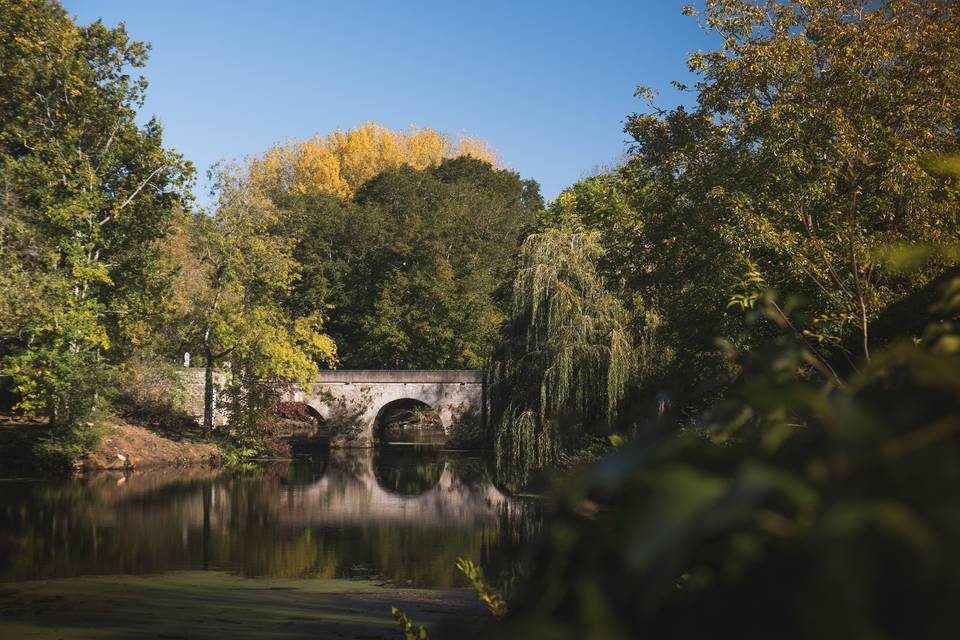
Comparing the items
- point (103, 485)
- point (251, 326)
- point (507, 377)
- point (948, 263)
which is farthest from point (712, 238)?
point (251, 326)

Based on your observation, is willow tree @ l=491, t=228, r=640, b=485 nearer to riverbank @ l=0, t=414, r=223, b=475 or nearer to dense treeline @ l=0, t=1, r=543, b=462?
dense treeline @ l=0, t=1, r=543, b=462

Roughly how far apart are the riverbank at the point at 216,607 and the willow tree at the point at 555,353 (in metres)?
5.86

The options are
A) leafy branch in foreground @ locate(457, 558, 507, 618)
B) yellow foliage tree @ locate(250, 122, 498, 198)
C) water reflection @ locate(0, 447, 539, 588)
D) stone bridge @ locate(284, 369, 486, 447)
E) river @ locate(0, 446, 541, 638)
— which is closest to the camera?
leafy branch in foreground @ locate(457, 558, 507, 618)

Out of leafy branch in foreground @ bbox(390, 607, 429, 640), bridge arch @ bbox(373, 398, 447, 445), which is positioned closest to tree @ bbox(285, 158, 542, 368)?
bridge arch @ bbox(373, 398, 447, 445)

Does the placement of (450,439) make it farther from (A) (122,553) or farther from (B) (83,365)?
(A) (122,553)

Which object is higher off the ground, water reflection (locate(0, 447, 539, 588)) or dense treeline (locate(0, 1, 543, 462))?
dense treeline (locate(0, 1, 543, 462))

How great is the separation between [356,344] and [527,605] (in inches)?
1796

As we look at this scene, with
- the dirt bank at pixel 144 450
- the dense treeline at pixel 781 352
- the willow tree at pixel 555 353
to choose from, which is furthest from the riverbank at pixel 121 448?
the dense treeline at pixel 781 352

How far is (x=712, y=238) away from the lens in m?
13.5

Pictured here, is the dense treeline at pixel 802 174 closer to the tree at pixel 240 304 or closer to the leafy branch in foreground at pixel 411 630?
the leafy branch in foreground at pixel 411 630

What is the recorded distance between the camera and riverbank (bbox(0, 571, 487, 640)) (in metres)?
9.60

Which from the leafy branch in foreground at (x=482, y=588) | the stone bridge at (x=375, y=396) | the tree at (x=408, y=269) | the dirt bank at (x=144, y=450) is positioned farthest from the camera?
the tree at (x=408, y=269)

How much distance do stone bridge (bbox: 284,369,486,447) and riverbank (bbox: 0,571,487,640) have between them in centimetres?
2621

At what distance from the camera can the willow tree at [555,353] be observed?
18.2 m
